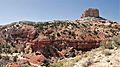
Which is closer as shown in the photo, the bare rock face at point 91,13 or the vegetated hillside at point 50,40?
the vegetated hillside at point 50,40

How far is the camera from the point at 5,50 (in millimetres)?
41875

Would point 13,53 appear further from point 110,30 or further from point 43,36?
point 110,30

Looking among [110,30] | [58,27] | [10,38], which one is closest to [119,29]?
[110,30]

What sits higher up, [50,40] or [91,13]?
[91,13]

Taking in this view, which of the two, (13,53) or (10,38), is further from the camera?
(10,38)

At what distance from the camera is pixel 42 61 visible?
33.1 meters

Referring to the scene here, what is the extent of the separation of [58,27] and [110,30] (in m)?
10.8

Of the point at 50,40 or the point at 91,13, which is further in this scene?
the point at 91,13

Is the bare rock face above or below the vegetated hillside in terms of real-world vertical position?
above

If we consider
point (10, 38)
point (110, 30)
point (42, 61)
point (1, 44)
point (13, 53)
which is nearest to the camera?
point (42, 61)

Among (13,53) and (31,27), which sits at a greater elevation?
(31,27)

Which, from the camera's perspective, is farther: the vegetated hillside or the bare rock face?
the bare rock face

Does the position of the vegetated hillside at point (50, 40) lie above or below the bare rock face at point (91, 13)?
below

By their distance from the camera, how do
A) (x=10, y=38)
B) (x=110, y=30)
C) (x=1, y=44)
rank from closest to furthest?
(x=1, y=44) → (x=10, y=38) → (x=110, y=30)
